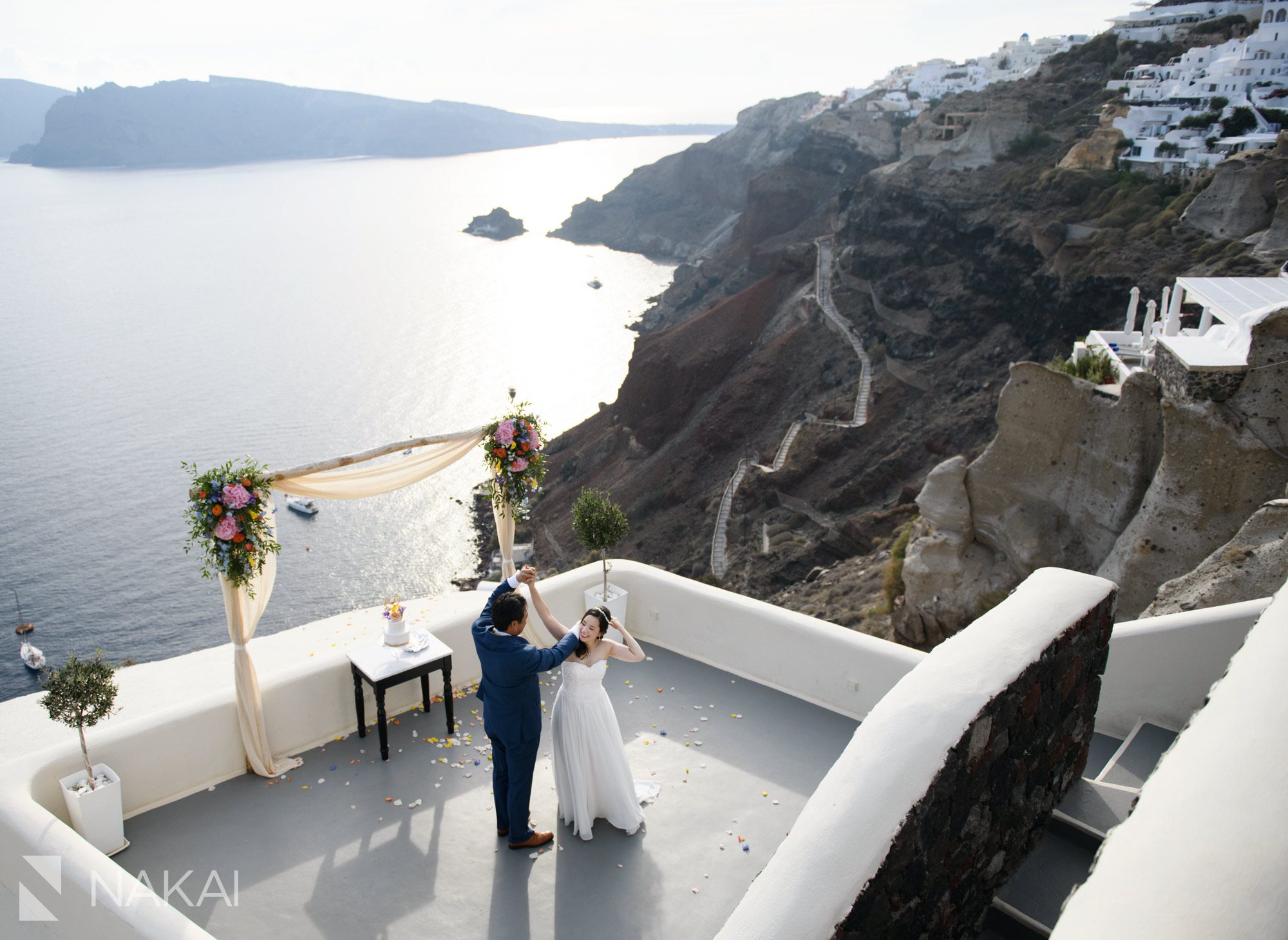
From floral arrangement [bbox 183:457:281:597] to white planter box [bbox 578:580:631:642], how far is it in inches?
88.6

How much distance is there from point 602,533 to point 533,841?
2670 mm

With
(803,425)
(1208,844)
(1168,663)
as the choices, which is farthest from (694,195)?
(1208,844)

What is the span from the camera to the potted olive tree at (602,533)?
6.79m

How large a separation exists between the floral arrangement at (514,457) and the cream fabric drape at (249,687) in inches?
72.4

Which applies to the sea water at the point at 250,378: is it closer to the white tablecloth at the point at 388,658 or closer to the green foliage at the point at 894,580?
the green foliage at the point at 894,580

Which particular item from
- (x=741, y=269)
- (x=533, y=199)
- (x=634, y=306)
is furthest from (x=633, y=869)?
(x=533, y=199)

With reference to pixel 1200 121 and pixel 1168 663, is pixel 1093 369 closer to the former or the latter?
pixel 1168 663

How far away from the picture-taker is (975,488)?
14.6 metres

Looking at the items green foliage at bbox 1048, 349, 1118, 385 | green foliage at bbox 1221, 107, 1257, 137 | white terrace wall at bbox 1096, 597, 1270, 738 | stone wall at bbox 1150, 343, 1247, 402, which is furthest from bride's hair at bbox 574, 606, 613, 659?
green foliage at bbox 1221, 107, 1257, 137

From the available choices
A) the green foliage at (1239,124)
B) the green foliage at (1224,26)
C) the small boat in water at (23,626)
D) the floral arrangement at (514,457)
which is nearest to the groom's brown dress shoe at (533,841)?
the floral arrangement at (514,457)

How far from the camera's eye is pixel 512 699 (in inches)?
179

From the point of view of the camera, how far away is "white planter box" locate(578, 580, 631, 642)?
6754mm

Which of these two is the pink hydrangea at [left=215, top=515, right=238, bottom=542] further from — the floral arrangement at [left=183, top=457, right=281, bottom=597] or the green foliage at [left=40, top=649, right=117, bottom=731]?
the green foliage at [left=40, top=649, right=117, bottom=731]

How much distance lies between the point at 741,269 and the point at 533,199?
296ft
